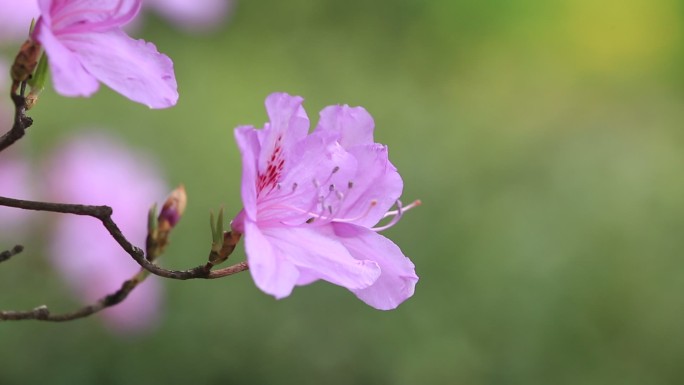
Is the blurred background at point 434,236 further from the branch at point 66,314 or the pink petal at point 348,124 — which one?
the pink petal at point 348,124

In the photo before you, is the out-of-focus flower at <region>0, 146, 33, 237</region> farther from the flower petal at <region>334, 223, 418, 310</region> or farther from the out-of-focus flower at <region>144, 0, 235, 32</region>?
the flower petal at <region>334, 223, 418, 310</region>

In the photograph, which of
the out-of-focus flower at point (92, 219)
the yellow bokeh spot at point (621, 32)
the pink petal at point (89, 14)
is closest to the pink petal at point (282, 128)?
the pink petal at point (89, 14)

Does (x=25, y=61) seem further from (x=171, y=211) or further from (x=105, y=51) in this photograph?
(x=171, y=211)

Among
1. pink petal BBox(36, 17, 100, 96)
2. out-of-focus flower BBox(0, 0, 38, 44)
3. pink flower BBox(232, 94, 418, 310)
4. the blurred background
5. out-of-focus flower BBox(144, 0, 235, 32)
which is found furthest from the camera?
out-of-focus flower BBox(144, 0, 235, 32)

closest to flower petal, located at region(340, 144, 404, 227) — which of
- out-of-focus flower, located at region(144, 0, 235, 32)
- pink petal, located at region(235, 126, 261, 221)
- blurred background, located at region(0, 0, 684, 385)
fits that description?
pink petal, located at region(235, 126, 261, 221)

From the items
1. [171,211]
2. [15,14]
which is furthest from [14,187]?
[171,211]
